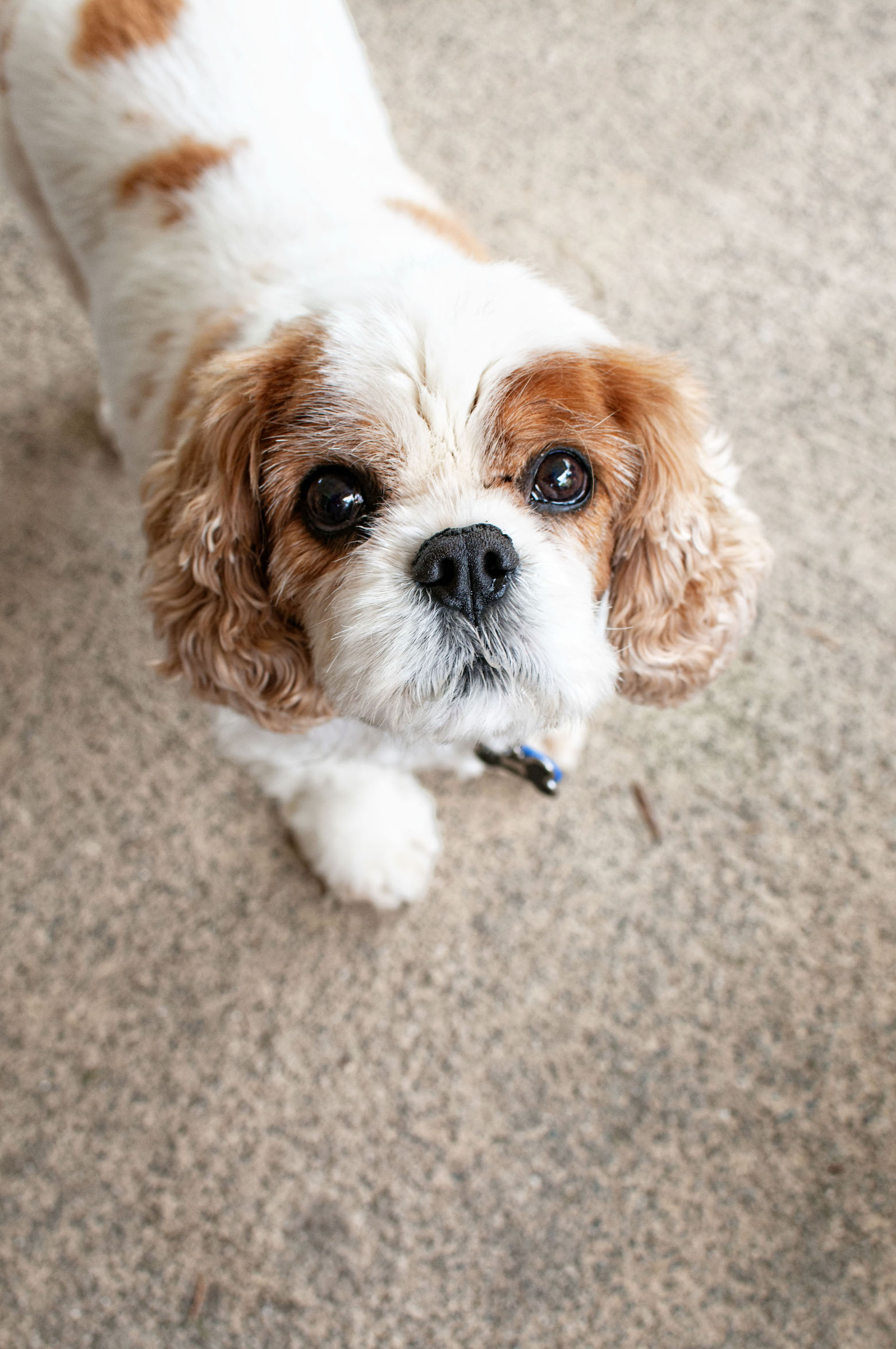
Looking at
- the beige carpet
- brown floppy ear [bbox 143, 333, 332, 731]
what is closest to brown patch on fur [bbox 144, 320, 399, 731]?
brown floppy ear [bbox 143, 333, 332, 731]

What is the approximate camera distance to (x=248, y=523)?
122 cm

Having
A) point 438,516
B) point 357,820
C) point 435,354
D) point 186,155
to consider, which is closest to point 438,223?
point 186,155

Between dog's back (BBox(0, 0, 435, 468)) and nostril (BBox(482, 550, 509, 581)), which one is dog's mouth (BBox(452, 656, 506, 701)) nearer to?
nostril (BBox(482, 550, 509, 581))

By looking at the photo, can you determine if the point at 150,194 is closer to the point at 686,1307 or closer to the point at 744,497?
the point at 744,497

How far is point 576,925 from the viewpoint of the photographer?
183 cm

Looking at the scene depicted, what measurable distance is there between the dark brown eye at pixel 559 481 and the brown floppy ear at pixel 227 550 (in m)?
0.32

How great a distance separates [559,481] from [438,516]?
18 centimetres

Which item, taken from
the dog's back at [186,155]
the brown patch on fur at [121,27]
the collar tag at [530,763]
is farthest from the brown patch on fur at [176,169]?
the collar tag at [530,763]

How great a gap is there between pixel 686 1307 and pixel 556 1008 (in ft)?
1.75

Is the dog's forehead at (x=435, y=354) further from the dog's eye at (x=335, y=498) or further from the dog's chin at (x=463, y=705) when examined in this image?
the dog's chin at (x=463, y=705)

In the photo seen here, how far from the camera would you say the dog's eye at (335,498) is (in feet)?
3.72

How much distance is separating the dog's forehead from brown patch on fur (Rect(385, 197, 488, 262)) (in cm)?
40

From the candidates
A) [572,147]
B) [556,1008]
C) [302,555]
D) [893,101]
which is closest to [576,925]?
[556,1008]

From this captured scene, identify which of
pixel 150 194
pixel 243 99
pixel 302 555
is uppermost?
pixel 243 99
